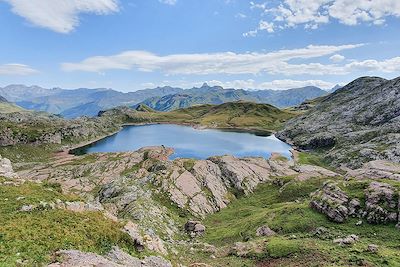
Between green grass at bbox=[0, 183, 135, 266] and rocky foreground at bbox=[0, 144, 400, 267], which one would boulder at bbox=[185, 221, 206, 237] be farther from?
green grass at bbox=[0, 183, 135, 266]

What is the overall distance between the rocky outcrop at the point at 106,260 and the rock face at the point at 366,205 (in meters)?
31.8

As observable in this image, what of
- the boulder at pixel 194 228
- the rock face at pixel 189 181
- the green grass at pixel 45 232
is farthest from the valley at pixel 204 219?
the rock face at pixel 189 181

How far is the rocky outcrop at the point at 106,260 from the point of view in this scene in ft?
85.1

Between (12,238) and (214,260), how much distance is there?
27.6 metres

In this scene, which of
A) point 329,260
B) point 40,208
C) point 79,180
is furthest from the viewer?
point 79,180

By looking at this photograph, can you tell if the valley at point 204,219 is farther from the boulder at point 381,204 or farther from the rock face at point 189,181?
the rock face at point 189,181

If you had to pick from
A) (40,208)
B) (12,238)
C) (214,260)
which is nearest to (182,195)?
(214,260)

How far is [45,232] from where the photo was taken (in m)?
29.3

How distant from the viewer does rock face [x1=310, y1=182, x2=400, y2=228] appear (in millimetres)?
49125

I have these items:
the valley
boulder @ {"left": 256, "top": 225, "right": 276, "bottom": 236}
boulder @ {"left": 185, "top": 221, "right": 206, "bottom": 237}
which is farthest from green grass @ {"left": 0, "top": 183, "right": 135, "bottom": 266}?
boulder @ {"left": 185, "top": 221, "right": 206, "bottom": 237}

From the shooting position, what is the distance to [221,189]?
293 feet

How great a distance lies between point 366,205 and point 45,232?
46.7 meters

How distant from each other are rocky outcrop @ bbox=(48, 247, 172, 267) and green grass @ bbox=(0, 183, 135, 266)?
901 mm

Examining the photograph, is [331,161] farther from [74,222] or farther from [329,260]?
[74,222]
